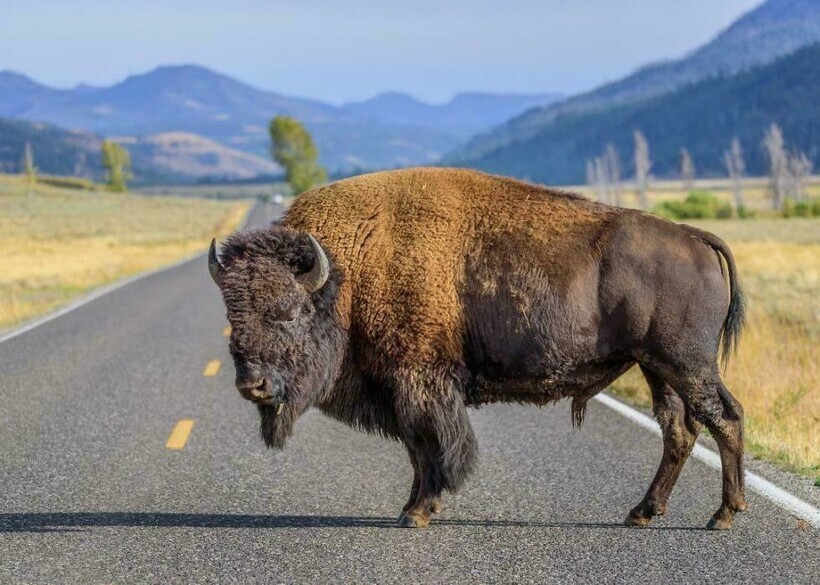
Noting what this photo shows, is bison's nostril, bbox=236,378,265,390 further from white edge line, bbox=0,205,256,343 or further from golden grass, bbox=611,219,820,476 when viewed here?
white edge line, bbox=0,205,256,343

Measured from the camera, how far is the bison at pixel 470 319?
5.89 metres

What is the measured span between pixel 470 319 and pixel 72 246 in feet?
152

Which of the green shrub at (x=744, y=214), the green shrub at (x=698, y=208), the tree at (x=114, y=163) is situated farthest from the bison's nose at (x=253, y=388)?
the tree at (x=114, y=163)

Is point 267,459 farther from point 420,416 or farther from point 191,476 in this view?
point 420,416

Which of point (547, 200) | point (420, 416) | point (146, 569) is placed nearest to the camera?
point (146, 569)

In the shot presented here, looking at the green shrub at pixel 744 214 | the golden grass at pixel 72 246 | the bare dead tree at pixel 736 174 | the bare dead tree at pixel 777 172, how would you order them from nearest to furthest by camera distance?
the golden grass at pixel 72 246 → the green shrub at pixel 744 214 → the bare dead tree at pixel 777 172 → the bare dead tree at pixel 736 174

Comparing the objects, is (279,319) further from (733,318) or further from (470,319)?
(733,318)

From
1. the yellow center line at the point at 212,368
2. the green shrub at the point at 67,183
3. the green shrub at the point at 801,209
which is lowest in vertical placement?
the green shrub at the point at 67,183

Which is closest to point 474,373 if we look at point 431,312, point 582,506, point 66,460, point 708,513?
point 431,312

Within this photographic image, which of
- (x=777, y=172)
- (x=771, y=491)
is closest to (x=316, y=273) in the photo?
(x=771, y=491)

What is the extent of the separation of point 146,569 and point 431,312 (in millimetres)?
1850

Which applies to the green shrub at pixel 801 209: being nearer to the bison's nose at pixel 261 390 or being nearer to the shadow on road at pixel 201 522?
the shadow on road at pixel 201 522

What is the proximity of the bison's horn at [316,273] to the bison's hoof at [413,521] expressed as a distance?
4.07 ft

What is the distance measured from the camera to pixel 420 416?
592cm
